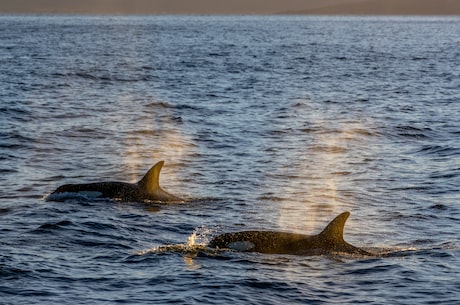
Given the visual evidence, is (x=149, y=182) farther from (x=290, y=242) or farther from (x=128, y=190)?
(x=290, y=242)

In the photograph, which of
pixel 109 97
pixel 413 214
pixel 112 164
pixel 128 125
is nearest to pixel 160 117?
pixel 128 125

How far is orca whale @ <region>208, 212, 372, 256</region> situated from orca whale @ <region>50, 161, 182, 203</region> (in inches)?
201

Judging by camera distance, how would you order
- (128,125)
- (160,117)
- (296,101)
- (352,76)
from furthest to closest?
(352,76) < (296,101) < (160,117) < (128,125)

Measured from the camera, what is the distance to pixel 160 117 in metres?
40.5

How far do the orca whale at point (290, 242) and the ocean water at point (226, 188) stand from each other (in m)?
0.24

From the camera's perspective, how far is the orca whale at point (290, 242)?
17.8 metres

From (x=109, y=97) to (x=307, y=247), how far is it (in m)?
32.2

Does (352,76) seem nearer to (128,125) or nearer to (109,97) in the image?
(109,97)

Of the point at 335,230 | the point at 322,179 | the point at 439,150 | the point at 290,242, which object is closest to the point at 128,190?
the point at 322,179

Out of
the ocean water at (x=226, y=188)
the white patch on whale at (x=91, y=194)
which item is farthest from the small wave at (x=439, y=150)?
the white patch on whale at (x=91, y=194)

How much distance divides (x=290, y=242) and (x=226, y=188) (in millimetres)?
7204

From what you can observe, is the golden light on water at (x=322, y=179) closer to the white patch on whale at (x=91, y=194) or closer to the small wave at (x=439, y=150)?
the small wave at (x=439, y=150)

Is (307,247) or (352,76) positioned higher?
(352,76)

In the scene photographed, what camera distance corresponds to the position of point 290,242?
17.9 meters
